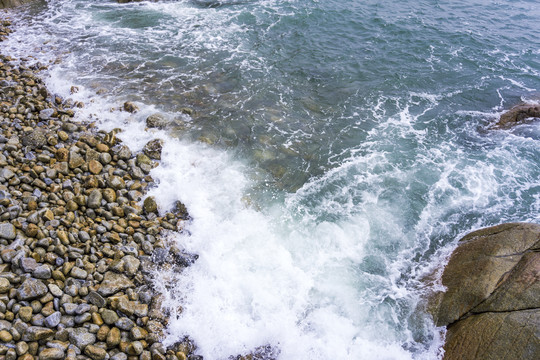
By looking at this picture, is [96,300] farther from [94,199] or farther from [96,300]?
[94,199]

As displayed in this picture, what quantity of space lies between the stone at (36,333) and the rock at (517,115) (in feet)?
63.0

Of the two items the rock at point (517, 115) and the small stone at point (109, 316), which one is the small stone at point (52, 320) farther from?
the rock at point (517, 115)

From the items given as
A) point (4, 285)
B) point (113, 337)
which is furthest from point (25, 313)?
point (113, 337)

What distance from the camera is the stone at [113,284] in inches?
298

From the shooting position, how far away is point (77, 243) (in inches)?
328

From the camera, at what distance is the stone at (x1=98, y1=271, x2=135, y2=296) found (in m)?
7.58

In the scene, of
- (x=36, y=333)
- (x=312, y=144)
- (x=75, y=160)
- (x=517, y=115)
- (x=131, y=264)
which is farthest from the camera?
(x=517, y=115)

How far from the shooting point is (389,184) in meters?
12.2

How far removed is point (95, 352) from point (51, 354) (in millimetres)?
798

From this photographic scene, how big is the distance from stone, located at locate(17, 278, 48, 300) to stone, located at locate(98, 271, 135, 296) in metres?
1.19

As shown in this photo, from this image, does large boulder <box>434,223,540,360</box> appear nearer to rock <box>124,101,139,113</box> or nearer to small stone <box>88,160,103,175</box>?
small stone <box>88,160,103,175</box>

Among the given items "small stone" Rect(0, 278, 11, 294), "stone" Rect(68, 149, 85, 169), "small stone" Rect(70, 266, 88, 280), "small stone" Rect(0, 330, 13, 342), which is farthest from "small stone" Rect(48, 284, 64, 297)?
"stone" Rect(68, 149, 85, 169)

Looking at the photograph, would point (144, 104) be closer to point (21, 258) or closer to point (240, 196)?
point (240, 196)

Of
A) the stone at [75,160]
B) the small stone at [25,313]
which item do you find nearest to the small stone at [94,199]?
the stone at [75,160]
